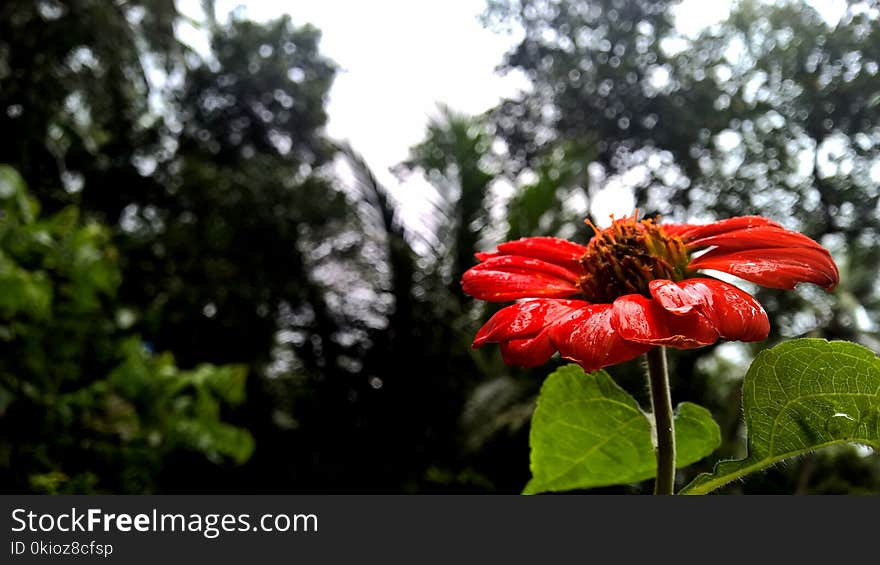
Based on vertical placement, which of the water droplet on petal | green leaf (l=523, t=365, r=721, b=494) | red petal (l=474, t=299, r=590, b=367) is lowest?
the water droplet on petal

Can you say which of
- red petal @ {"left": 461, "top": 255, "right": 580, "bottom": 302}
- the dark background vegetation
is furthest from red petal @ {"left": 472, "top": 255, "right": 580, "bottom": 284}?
the dark background vegetation

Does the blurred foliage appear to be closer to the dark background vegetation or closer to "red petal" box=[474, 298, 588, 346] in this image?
the dark background vegetation

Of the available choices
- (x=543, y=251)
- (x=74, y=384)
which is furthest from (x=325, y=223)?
(x=543, y=251)

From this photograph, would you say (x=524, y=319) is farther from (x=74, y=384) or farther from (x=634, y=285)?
(x=74, y=384)

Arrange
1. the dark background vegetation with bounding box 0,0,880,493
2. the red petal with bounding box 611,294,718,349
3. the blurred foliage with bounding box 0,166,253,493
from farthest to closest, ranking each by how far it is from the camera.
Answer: the blurred foliage with bounding box 0,166,253,493 < the dark background vegetation with bounding box 0,0,880,493 < the red petal with bounding box 611,294,718,349

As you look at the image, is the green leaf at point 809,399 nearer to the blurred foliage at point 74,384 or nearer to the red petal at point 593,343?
the red petal at point 593,343

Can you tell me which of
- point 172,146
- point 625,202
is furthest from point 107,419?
point 172,146

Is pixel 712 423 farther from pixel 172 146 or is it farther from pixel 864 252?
pixel 172 146
